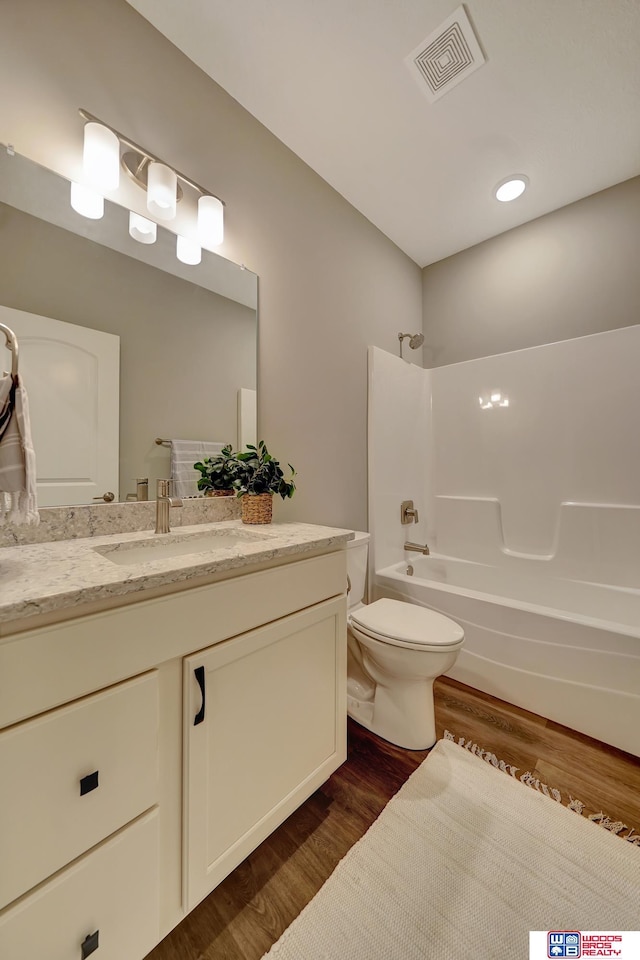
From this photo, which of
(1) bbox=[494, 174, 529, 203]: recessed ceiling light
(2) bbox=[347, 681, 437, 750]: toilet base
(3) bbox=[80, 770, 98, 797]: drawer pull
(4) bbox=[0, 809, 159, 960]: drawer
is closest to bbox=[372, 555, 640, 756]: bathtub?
(2) bbox=[347, 681, 437, 750]: toilet base

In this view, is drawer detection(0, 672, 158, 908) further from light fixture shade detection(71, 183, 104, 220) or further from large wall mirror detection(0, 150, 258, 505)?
light fixture shade detection(71, 183, 104, 220)

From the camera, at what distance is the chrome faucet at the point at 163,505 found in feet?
3.77

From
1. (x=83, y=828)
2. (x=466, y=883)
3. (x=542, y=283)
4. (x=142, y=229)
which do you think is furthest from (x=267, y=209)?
(x=466, y=883)

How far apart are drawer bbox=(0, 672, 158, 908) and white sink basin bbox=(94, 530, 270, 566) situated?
1.21ft

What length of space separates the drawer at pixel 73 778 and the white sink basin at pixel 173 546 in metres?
0.37

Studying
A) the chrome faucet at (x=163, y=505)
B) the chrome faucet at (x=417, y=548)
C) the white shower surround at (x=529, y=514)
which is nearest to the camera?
the chrome faucet at (x=163, y=505)

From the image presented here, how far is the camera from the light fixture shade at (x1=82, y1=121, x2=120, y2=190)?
1065mm

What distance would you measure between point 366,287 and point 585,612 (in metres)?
2.17

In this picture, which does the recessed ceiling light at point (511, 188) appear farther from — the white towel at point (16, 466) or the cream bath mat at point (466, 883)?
the cream bath mat at point (466, 883)

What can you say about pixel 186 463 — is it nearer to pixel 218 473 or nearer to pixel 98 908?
pixel 218 473

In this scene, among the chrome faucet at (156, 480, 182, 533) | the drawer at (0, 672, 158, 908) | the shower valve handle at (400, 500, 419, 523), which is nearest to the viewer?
the drawer at (0, 672, 158, 908)

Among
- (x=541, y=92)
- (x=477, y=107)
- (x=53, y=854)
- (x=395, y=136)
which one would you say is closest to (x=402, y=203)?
(x=395, y=136)

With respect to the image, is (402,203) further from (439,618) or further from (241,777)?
(241,777)

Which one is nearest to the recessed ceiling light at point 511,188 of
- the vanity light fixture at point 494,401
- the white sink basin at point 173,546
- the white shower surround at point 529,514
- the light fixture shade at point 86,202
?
the white shower surround at point 529,514
